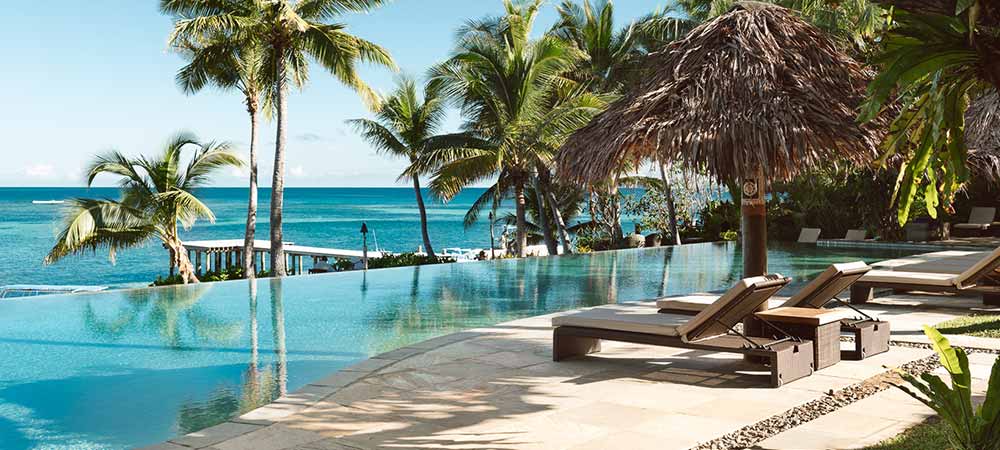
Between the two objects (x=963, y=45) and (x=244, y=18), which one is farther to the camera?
(x=244, y=18)

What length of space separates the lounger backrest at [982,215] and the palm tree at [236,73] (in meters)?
17.1

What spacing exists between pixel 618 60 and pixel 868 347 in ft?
60.2

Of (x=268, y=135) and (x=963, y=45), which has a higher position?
(x=268, y=135)

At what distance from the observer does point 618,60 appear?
2377 cm

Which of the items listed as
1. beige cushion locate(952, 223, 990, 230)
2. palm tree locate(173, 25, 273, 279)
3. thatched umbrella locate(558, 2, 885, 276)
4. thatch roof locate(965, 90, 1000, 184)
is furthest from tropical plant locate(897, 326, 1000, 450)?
beige cushion locate(952, 223, 990, 230)

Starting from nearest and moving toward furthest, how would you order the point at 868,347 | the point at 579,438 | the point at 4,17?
the point at 579,438, the point at 868,347, the point at 4,17

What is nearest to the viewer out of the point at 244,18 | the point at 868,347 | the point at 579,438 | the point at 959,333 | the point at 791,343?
the point at 579,438

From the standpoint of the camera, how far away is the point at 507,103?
18.9m

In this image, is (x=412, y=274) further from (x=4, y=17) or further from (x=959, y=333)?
(x=4, y=17)

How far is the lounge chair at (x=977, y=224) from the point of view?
2109cm

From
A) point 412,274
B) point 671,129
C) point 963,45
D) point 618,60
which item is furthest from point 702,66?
point 618,60

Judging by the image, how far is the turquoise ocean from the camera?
4138cm

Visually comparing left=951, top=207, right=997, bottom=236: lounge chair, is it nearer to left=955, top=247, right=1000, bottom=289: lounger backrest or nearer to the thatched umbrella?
left=955, top=247, right=1000, bottom=289: lounger backrest

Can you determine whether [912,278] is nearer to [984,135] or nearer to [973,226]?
[984,135]
